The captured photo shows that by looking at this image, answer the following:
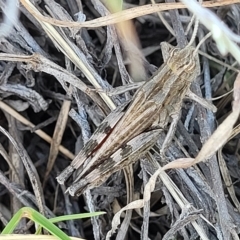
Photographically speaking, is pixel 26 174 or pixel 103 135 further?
pixel 26 174

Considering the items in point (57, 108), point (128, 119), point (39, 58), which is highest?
point (39, 58)

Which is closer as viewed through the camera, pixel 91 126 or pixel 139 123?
pixel 139 123

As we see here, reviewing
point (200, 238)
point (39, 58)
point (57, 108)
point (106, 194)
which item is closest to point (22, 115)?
point (57, 108)

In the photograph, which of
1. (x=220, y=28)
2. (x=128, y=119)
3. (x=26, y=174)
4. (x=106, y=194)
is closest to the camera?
(x=220, y=28)

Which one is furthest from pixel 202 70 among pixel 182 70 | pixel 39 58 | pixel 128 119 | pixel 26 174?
pixel 26 174

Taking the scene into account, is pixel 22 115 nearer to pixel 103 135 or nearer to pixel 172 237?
pixel 103 135

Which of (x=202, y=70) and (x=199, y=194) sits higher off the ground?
(x=202, y=70)

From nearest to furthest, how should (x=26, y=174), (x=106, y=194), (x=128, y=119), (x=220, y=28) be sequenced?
(x=220, y=28) < (x=128, y=119) < (x=106, y=194) < (x=26, y=174)
